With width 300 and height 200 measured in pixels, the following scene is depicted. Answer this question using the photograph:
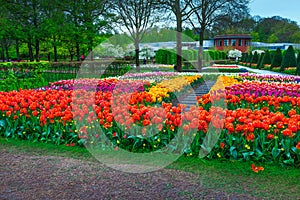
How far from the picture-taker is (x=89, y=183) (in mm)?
3754

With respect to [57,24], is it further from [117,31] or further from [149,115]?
[149,115]

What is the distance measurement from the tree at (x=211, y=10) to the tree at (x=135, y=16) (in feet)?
10.8

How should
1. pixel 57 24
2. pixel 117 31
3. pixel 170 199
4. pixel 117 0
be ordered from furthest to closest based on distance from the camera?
pixel 117 31 < pixel 117 0 < pixel 57 24 < pixel 170 199

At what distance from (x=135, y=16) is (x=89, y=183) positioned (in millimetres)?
22675

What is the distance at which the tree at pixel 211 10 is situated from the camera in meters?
22.5

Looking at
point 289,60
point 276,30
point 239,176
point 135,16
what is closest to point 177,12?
point 135,16

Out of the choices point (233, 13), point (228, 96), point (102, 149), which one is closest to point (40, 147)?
point (102, 149)

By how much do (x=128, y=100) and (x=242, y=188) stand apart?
315cm

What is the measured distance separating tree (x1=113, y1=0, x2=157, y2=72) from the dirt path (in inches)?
806

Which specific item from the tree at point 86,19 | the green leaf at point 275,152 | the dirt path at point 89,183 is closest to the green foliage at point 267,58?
the tree at point 86,19

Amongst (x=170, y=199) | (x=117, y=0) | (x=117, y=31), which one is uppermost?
(x=117, y=0)

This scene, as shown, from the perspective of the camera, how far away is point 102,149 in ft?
16.2

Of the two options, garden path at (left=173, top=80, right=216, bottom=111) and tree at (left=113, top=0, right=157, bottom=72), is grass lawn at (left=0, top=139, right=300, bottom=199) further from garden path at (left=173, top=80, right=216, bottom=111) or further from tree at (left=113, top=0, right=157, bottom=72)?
tree at (left=113, top=0, right=157, bottom=72)

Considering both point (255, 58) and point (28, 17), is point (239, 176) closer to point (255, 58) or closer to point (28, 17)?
point (28, 17)
